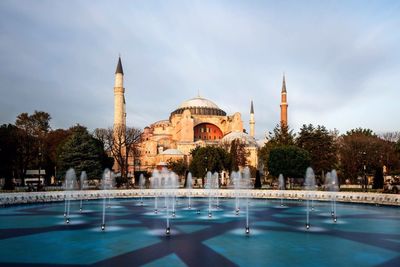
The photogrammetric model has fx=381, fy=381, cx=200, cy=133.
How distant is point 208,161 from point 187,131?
3207 centimetres

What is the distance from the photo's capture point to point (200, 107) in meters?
87.9

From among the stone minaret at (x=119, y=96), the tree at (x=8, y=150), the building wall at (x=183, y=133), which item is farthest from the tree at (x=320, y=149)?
the tree at (x=8, y=150)

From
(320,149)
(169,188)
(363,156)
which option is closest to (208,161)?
(169,188)

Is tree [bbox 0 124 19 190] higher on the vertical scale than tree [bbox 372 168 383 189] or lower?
higher

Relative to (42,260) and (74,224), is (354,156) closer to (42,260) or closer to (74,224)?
(74,224)

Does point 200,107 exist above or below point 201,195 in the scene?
above

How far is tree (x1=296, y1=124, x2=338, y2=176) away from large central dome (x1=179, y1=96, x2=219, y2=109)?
45710 mm

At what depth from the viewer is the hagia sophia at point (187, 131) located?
66.1 metres

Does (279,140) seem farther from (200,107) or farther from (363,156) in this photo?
(200,107)

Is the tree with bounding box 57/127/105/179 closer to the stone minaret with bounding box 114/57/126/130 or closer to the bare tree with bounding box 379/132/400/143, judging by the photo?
the stone minaret with bounding box 114/57/126/130

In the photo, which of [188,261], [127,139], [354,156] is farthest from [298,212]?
[127,139]

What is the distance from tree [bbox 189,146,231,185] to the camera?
150ft

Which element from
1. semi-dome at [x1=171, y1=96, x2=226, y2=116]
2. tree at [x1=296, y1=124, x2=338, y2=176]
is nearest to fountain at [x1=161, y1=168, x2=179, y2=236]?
tree at [x1=296, y1=124, x2=338, y2=176]

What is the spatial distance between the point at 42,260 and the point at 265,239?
7.42 m
